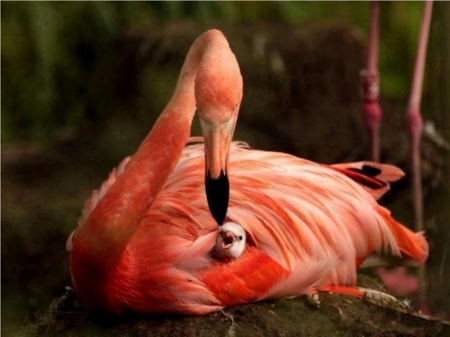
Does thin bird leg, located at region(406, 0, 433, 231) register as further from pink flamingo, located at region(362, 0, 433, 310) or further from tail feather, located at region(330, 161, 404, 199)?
tail feather, located at region(330, 161, 404, 199)

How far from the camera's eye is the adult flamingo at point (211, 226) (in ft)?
8.60

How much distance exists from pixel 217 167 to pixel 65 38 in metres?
3.01

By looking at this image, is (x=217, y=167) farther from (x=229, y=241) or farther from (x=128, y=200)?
(x=128, y=200)

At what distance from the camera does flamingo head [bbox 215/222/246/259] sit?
2.62m

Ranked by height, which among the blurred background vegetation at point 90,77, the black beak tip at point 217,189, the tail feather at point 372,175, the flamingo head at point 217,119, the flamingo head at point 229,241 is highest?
the flamingo head at point 217,119

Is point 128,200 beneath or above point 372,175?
above

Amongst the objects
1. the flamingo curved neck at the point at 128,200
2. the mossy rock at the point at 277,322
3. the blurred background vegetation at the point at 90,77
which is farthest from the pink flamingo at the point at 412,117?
the flamingo curved neck at the point at 128,200

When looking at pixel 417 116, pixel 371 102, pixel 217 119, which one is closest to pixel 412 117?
pixel 417 116

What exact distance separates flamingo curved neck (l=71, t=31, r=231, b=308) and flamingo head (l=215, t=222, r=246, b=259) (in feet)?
0.71

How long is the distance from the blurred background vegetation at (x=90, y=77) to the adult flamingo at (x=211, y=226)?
143 cm

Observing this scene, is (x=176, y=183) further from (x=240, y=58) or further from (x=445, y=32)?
(x=240, y=58)

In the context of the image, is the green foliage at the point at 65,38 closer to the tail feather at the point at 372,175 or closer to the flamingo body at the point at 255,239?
the tail feather at the point at 372,175

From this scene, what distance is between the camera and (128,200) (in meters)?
2.71

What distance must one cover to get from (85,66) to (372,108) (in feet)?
6.10
